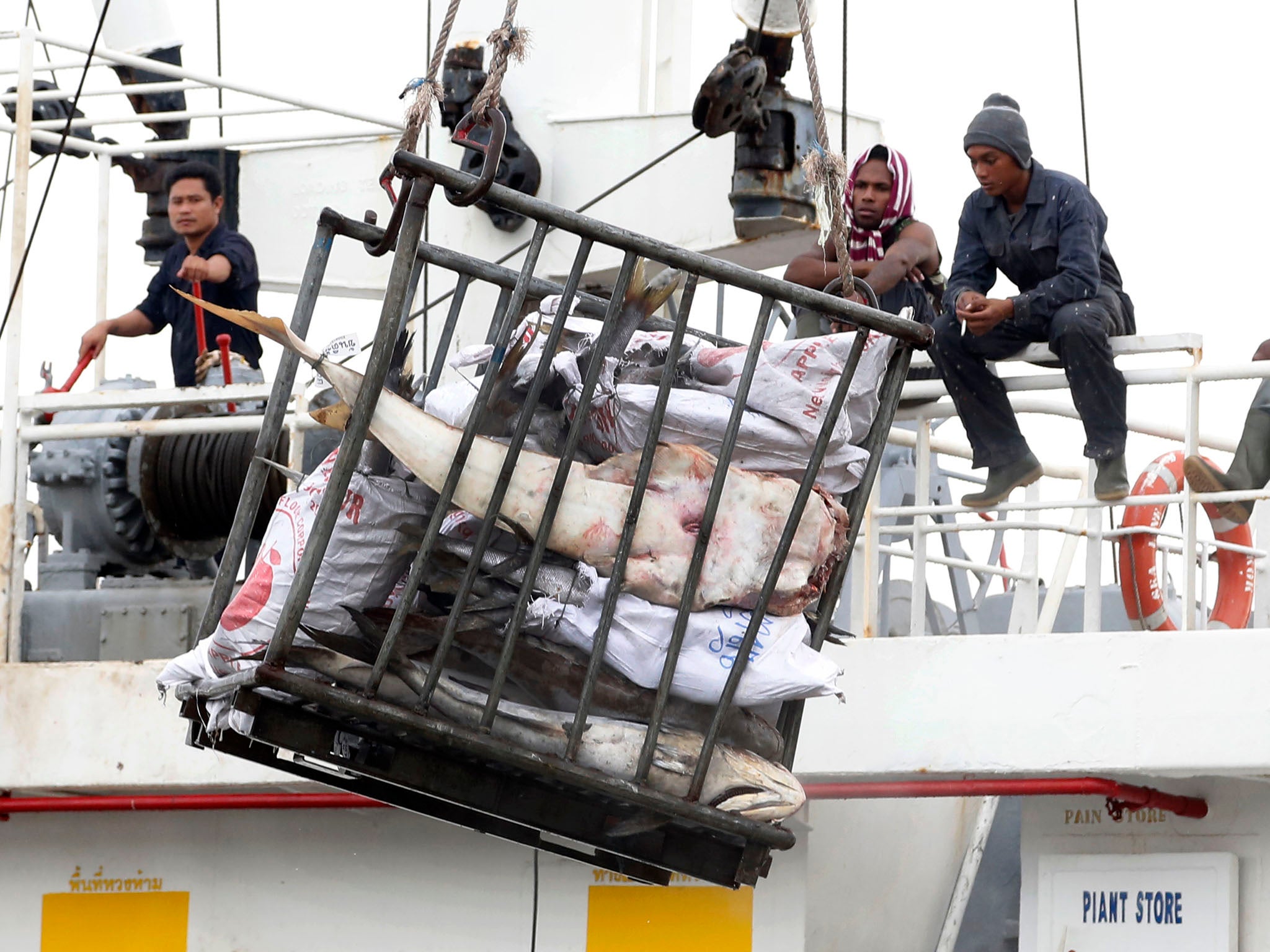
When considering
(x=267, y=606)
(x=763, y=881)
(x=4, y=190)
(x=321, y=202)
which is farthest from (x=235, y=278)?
(x=267, y=606)

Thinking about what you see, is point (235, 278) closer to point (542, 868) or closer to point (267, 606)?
point (542, 868)

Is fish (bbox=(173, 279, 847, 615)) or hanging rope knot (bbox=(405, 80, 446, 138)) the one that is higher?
hanging rope knot (bbox=(405, 80, 446, 138))

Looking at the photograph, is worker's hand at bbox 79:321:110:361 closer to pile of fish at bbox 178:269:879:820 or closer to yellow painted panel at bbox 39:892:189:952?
yellow painted panel at bbox 39:892:189:952

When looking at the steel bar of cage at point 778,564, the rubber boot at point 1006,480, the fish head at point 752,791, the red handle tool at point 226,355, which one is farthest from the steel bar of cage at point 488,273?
the red handle tool at point 226,355

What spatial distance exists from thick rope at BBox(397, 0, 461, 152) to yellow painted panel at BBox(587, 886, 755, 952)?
3.15m

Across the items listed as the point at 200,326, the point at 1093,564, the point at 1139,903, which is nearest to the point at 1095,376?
the point at 1093,564

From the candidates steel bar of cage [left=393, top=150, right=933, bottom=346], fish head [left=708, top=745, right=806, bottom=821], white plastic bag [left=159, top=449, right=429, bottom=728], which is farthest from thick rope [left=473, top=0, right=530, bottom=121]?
fish head [left=708, top=745, right=806, bottom=821]

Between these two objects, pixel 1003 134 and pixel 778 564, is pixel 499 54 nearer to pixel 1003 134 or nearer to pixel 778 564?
pixel 778 564

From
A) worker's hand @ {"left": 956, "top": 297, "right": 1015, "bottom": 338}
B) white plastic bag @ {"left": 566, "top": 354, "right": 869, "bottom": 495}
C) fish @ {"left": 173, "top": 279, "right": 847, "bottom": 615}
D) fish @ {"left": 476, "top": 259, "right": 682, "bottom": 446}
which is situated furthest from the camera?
worker's hand @ {"left": 956, "top": 297, "right": 1015, "bottom": 338}

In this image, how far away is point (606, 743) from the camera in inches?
133

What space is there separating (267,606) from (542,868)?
315 cm

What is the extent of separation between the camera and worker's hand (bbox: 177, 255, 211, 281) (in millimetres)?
6609

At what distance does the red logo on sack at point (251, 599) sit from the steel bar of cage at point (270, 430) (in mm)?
127

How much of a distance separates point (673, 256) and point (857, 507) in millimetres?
713
